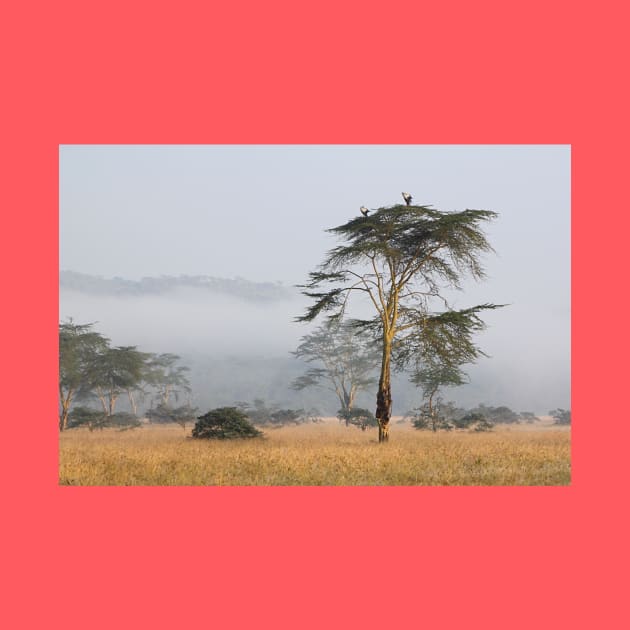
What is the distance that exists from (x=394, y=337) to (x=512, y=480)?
20.6 feet

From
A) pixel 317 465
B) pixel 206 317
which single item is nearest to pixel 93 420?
pixel 206 317

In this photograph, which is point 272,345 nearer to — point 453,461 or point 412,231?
point 412,231

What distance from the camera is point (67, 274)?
1741cm

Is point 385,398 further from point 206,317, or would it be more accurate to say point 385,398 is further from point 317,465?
point 206,317

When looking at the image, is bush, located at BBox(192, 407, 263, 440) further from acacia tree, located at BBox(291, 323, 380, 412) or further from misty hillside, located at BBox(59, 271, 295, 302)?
acacia tree, located at BBox(291, 323, 380, 412)

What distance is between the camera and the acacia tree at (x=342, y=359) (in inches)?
1431

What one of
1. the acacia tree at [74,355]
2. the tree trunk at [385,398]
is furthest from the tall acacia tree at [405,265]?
the acacia tree at [74,355]

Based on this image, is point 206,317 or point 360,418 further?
point 360,418

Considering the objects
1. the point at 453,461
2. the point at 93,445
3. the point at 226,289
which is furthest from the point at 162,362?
the point at 453,461

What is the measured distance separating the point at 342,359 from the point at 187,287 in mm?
14607

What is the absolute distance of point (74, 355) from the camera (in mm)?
27094

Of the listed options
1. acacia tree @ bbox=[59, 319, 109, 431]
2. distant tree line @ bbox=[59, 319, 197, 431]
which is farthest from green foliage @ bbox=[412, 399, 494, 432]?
acacia tree @ bbox=[59, 319, 109, 431]

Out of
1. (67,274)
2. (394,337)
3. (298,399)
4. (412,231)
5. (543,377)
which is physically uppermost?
(412,231)

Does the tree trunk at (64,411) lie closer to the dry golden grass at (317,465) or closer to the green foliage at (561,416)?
the dry golden grass at (317,465)
